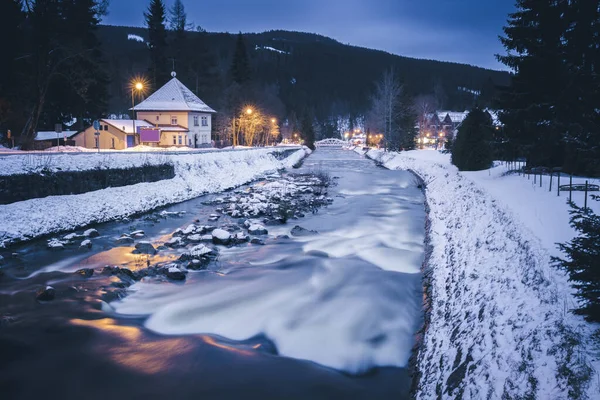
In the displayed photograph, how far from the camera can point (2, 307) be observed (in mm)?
10125

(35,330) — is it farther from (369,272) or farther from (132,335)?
(369,272)

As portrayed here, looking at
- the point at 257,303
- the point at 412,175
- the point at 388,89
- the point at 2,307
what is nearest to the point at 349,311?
the point at 257,303

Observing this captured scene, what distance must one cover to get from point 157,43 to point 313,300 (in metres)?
73.4

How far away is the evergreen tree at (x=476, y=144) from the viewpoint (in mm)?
24766

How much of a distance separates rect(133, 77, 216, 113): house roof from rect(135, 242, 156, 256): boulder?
41448 mm

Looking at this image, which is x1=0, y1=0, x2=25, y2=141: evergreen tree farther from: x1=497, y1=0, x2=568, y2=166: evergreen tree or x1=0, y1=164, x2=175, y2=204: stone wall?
x1=497, y1=0, x2=568, y2=166: evergreen tree

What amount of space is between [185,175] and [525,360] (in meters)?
27.5

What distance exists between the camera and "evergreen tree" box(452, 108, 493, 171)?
24.8 m

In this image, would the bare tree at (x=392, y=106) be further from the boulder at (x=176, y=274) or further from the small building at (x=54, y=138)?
the boulder at (x=176, y=274)

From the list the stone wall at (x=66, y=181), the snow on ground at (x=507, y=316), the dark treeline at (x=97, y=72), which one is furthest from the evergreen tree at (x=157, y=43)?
the snow on ground at (x=507, y=316)

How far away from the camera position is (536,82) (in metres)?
19.3

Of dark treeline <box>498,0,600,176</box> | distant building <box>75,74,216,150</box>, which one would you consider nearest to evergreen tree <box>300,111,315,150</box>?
distant building <box>75,74,216,150</box>

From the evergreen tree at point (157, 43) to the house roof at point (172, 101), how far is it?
1572 cm

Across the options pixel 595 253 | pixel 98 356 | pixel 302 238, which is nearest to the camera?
pixel 595 253
